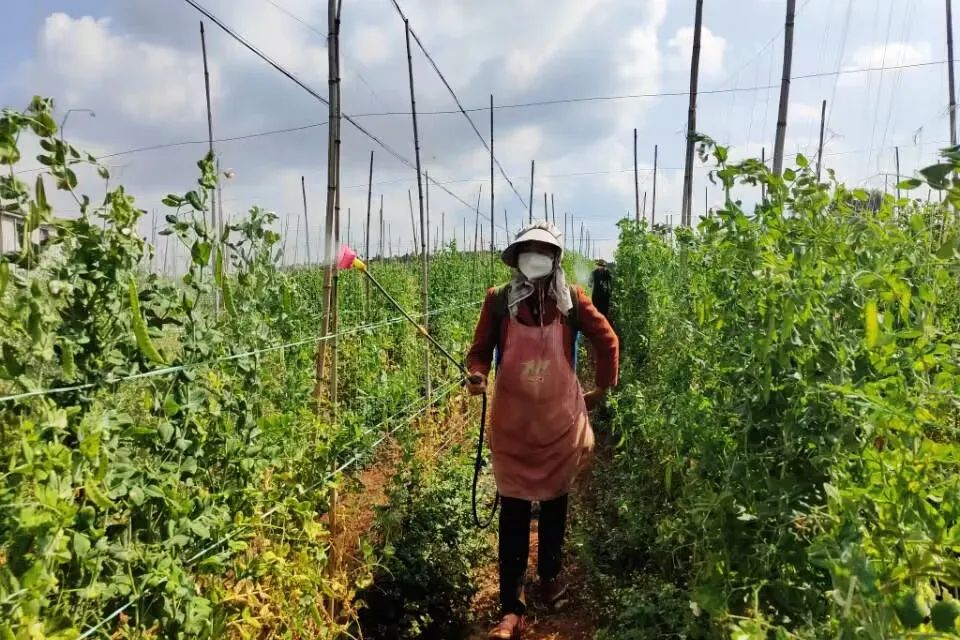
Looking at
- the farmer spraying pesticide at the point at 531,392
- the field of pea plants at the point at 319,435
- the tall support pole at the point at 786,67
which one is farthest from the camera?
the tall support pole at the point at 786,67

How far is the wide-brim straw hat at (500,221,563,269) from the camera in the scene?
307 centimetres

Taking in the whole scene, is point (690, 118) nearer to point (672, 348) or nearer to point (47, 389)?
point (672, 348)

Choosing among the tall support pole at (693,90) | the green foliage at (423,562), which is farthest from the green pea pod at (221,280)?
the tall support pole at (693,90)

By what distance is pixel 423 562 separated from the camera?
3240 mm

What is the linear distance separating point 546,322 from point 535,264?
0.30m

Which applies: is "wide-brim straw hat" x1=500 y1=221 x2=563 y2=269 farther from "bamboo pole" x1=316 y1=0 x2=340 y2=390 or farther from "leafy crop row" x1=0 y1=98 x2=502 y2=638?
"leafy crop row" x1=0 y1=98 x2=502 y2=638

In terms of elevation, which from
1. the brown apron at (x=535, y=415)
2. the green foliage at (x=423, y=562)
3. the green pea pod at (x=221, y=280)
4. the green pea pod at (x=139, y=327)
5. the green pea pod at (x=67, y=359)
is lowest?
the green foliage at (x=423, y=562)

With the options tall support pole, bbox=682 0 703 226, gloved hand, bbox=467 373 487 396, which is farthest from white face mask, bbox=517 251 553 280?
tall support pole, bbox=682 0 703 226

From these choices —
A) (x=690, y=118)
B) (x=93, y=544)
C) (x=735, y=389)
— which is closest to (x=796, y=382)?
(x=735, y=389)

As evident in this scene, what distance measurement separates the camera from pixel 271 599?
2.23m

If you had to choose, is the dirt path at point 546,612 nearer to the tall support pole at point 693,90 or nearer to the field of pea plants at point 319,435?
the field of pea plants at point 319,435

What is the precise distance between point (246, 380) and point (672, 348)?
3.06 metres

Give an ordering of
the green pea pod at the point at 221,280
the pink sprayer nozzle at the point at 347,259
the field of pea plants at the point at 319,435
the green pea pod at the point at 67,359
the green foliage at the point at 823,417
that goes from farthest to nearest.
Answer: the pink sprayer nozzle at the point at 347,259 → the green pea pod at the point at 221,280 → the green pea pod at the point at 67,359 → the field of pea plants at the point at 319,435 → the green foliage at the point at 823,417

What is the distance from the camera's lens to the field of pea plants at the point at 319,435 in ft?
4.42
